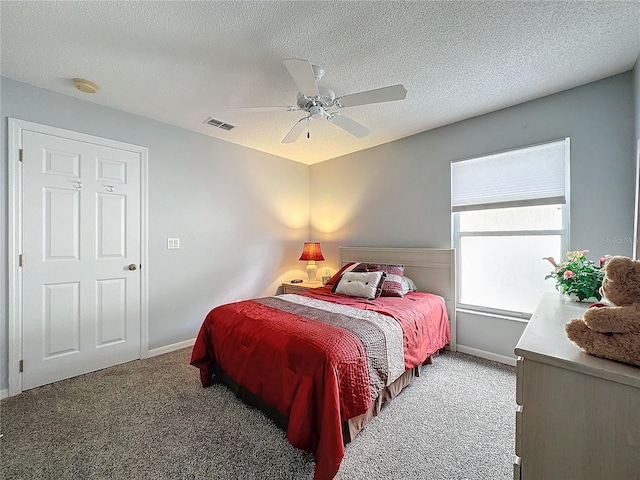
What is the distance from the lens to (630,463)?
2.51ft

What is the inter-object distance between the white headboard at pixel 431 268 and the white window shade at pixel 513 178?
563mm

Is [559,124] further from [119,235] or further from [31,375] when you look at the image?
[31,375]

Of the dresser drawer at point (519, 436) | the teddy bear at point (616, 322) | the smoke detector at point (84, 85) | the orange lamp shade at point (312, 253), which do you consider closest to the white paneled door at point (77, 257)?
the smoke detector at point (84, 85)

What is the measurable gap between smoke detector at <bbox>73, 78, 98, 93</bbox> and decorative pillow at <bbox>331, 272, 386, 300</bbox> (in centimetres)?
281

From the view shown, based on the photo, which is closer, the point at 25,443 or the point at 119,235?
the point at 25,443

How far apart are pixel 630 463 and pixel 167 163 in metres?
3.71

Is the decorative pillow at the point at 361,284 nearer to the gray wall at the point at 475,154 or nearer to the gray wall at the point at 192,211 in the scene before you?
the gray wall at the point at 475,154

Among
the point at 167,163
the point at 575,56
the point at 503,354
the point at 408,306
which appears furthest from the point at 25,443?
the point at 575,56

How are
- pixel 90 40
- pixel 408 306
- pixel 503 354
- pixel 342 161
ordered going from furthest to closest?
pixel 342 161 < pixel 503 354 < pixel 408 306 < pixel 90 40

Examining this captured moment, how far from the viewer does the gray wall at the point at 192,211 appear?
7.72 ft

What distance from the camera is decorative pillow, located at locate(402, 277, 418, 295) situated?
2.87 meters

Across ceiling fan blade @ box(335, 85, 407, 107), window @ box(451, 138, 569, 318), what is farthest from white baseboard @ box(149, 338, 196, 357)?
window @ box(451, 138, 569, 318)

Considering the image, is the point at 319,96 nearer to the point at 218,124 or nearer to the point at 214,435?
the point at 218,124

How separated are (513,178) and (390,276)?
60.2 inches
